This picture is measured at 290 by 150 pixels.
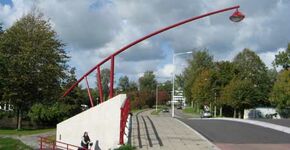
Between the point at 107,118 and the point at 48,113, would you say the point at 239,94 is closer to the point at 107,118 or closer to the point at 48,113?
the point at 48,113

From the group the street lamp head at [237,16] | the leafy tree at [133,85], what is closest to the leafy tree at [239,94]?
the street lamp head at [237,16]

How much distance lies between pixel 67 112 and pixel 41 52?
11.3 metres

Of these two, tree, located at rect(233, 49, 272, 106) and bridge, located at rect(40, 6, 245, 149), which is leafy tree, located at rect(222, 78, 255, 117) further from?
bridge, located at rect(40, 6, 245, 149)

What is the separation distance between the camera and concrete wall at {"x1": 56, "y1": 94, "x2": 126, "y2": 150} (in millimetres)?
17719

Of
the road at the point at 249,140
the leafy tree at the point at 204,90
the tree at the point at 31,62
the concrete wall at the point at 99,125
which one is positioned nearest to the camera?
the road at the point at 249,140

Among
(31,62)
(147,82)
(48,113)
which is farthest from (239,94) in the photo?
(147,82)

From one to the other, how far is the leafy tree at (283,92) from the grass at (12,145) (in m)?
43.2

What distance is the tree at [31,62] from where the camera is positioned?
44312 mm

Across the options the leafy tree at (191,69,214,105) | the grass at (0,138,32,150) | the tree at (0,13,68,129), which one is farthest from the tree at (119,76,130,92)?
the grass at (0,138,32,150)

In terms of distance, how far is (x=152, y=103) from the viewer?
144 metres

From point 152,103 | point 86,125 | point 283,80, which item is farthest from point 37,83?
point 152,103

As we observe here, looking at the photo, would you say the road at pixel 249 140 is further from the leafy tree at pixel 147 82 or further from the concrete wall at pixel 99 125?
the leafy tree at pixel 147 82

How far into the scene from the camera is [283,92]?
216ft

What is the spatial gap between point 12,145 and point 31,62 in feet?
50.5
